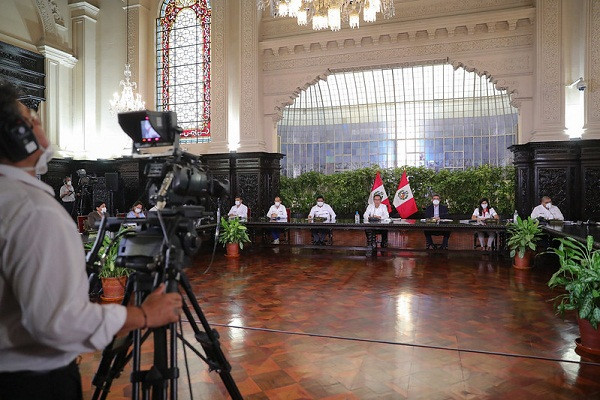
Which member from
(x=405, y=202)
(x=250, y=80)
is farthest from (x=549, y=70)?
(x=250, y=80)

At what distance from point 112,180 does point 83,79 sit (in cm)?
273

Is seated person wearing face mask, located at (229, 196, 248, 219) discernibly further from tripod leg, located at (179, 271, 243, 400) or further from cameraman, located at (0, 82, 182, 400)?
cameraman, located at (0, 82, 182, 400)

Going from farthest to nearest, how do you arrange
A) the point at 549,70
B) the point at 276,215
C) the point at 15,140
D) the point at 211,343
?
the point at 276,215 → the point at 549,70 → the point at 211,343 → the point at 15,140

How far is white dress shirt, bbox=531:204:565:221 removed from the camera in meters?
7.64

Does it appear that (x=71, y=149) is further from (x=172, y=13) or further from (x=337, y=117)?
(x=337, y=117)

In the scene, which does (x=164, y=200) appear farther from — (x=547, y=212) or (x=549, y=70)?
(x=549, y=70)

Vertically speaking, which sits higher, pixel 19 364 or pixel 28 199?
pixel 28 199

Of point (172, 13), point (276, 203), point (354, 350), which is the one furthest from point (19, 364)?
point (172, 13)

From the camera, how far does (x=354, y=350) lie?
3211 mm

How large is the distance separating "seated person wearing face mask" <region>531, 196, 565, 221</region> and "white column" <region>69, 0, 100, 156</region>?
10127 millimetres

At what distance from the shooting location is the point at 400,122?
48.6ft

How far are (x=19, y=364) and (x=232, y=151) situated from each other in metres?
9.13

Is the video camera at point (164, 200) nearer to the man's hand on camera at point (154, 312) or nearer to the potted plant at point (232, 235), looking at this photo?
the man's hand on camera at point (154, 312)

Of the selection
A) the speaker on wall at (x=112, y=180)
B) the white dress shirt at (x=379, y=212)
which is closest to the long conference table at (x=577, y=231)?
the white dress shirt at (x=379, y=212)
